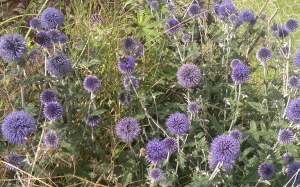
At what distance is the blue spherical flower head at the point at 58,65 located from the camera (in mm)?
1529

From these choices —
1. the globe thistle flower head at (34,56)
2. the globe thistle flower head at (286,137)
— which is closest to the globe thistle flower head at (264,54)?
the globe thistle flower head at (286,137)

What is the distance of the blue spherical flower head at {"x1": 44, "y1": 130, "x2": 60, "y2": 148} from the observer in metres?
1.34

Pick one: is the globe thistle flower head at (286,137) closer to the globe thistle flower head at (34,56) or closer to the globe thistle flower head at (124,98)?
the globe thistle flower head at (124,98)

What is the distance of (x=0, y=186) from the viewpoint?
145cm

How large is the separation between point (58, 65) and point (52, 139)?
0.99 ft

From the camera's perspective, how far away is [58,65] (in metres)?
1.53

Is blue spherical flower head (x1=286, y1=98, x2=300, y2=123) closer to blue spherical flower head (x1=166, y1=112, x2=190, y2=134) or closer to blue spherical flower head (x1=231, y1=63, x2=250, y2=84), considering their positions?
blue spherical flower head (x1=231, y1=63, x2=250, y2=84)

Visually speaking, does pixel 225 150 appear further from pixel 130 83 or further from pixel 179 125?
pixel 130 83

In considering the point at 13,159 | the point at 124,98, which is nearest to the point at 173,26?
the point at 124,98

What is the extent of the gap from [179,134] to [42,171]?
1.49 ft

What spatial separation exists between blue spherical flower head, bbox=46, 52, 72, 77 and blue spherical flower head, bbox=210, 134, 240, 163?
591 mm

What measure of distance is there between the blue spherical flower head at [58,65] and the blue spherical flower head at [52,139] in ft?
0.87

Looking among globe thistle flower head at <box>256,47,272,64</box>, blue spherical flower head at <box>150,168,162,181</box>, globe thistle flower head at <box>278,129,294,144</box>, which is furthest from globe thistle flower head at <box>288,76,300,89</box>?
blue spherical flower head at <box>150,168,162,181</box>

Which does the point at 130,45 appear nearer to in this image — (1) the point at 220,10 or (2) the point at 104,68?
(2) the point at 104,68
